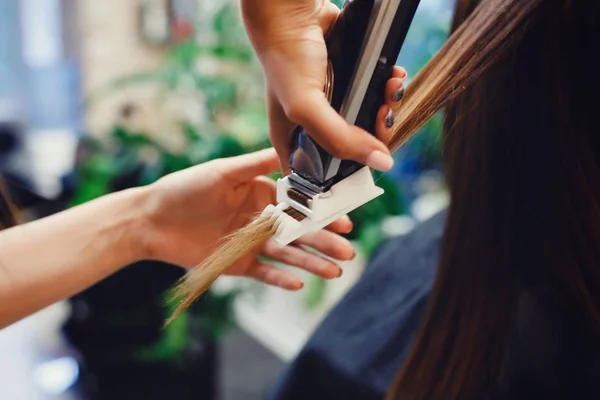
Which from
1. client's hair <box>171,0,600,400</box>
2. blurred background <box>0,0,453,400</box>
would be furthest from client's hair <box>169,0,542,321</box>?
blurred background <box>0,0,453,400</box>

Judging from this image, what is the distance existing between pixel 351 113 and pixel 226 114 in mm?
1156

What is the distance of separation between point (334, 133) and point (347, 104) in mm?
26

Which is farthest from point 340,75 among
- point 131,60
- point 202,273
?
point 131,60

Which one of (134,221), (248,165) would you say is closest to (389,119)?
(248,165)

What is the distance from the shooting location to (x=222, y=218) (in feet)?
2.30

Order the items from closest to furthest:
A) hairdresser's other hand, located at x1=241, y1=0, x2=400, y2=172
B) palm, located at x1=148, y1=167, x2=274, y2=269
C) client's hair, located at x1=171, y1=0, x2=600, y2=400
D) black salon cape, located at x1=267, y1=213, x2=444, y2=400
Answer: hairdresser's other hand, located at x1=241, y1=0, x2=400, y2=172, client's hair, located at x1=171, y1=0, x2=600, y2=400, palm, located at x1=148, y1=167, x2=274, y2=269, black salon cape, located at x1=267, y1=213, x2=444, y2=400

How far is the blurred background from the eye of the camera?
133 cm

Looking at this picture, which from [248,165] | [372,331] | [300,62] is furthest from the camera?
[372,331]

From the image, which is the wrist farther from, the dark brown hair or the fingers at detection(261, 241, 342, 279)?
the dark brown hair

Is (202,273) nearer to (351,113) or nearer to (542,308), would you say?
(351,113)

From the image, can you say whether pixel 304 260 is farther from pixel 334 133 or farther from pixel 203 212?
pixel 334 133

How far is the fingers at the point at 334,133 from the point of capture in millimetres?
358

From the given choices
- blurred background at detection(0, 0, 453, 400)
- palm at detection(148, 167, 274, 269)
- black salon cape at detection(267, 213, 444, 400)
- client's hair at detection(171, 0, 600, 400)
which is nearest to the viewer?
client's hair at detection(171, 0, 600, 400)

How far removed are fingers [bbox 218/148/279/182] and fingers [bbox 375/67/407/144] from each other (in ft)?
0.91
